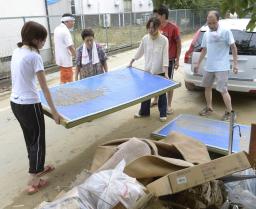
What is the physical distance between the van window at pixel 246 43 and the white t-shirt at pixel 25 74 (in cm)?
402

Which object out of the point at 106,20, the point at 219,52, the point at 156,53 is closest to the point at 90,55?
the point at 156,53

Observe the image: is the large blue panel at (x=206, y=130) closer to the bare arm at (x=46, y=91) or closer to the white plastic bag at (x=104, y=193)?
the bare arm at (x=46, y=91)

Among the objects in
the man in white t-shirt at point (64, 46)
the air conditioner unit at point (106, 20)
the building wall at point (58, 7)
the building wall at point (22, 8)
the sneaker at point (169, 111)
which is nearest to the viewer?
the sneaker at point (169, 111)

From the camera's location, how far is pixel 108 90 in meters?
5.23

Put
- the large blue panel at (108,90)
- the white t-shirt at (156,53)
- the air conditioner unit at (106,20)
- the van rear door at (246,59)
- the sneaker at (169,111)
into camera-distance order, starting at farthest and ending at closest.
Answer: the air conditioner unit at (106,20) → the sneaker at (169,111) → the van rear door at (246,59) → the white t-shirt at (156,53) → the large blue panel at (108,90)

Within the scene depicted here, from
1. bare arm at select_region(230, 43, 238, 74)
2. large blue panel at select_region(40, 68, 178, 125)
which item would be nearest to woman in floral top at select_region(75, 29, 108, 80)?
large blue panel at select_region(40, 68, 178, 125)

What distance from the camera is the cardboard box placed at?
276 centimetres

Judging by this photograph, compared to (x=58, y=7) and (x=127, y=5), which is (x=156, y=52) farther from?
(x=127, y=5)

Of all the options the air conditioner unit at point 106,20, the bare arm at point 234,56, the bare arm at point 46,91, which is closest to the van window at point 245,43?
the bare arm at point 234,56

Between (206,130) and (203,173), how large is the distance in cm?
262

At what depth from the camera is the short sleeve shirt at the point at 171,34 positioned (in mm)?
6395

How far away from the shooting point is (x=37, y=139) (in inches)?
156

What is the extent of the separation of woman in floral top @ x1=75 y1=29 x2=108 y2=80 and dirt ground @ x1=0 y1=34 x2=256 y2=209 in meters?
0.87

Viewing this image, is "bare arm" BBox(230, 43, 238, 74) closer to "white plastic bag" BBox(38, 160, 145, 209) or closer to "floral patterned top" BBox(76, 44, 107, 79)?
"floral patterned top" BBox(76, 44, 107, 79)
